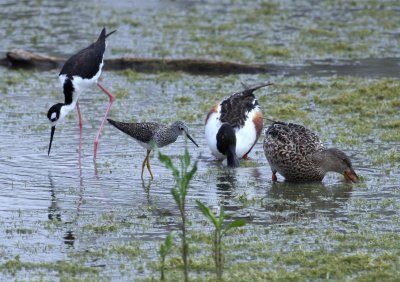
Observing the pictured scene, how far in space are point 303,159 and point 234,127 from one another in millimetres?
1488

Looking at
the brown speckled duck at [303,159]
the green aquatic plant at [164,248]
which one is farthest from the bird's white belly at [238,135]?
the green aquatic plant at [164,248]

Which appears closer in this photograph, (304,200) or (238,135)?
(304,200)

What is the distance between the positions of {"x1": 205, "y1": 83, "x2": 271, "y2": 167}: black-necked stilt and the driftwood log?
375cm

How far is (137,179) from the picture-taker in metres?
Answer: 10.4

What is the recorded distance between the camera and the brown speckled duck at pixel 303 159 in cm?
1009

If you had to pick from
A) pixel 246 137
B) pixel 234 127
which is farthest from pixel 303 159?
pixel 234 127

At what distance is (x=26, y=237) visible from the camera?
26.6 ft

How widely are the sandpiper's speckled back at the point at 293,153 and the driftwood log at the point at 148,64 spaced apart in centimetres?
531

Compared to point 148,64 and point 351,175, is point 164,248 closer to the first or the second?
point 351,175

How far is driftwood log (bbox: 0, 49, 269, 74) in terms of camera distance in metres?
15.8

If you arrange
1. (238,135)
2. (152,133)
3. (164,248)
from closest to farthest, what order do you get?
(164,248) < (152,133) < (238,135)

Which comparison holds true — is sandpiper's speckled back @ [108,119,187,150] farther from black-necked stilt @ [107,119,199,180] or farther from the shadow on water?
the shadow on water

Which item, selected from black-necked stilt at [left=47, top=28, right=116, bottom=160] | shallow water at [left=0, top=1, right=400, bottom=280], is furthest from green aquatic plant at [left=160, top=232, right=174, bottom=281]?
black-necked stilt at [left=47, top=28, right=116, bottom=160]

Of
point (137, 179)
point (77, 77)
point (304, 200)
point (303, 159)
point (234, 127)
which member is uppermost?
point (77, 77)
